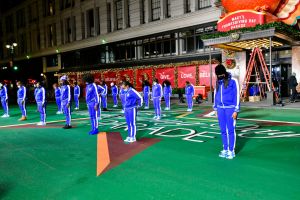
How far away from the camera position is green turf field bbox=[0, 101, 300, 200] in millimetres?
4848

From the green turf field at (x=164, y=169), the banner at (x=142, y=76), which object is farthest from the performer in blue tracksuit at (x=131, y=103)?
the banner at (x=142, y=76)

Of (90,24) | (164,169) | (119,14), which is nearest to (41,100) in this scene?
(164,169)

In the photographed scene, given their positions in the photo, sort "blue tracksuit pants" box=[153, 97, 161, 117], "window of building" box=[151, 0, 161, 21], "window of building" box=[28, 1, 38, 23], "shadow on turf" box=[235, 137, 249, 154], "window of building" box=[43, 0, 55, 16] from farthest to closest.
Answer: "window of building" box=[28, 1, 38, 23] → "window of building" box=[43, 0, 55, 16] → "window of building" box=[151, 0, 161, 21] → "blue tracksuit pants" box=[153, 97, 161, 117] → "shadow on turf" box=[235, 137, 249, 154]

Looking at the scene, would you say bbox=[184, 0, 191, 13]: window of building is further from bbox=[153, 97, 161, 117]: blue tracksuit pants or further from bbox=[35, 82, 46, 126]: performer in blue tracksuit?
bbox=[35, 82, 46, 126]: performer in blue tracksuit

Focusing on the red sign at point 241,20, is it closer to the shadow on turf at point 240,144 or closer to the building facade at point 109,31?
the building facade at point 109,31

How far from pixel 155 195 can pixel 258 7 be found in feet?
53.7

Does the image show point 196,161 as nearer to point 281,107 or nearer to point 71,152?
point 71,152

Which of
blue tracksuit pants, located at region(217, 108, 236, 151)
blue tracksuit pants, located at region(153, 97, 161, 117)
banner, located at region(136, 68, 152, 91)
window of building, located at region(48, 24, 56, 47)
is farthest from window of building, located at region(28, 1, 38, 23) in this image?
blue tracksuit pants, located at region(217, 108, 236, 151)

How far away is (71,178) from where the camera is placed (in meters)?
5.69

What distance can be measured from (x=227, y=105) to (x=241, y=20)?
43.0ft

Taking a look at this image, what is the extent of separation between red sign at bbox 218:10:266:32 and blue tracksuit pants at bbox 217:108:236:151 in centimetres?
1272

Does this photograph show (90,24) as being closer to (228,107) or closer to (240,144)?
(240,144)

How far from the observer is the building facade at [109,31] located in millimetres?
25827

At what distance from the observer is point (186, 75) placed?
85.1 ft
